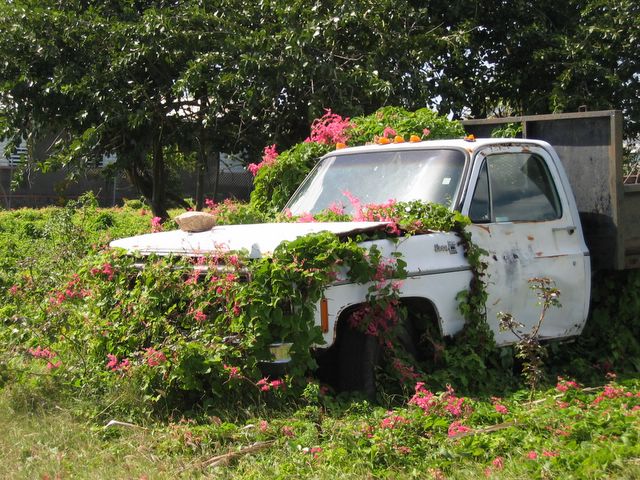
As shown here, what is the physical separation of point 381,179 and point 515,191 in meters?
1.02

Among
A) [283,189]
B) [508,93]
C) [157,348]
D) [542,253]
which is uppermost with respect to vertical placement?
[508,93]

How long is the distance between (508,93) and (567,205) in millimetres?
7311

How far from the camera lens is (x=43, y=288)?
7.81 meters

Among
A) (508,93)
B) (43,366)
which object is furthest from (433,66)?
(43,366)

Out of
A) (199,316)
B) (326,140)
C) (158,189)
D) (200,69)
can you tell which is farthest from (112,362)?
(158,189)

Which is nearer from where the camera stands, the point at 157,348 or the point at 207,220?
the point at 157,348

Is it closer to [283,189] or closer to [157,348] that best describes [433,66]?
[283,189]

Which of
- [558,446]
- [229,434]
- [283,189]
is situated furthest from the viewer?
[283,189]

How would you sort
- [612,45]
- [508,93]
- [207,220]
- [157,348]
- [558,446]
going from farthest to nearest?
[508,93]
[612,45]
[207,220]
[157,348]
[558,446]

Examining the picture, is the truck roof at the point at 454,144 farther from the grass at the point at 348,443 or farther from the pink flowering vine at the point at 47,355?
the pink flowering vine at the point at 47,355

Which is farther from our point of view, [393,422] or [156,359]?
[156,359]

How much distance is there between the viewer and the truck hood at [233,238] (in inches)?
223

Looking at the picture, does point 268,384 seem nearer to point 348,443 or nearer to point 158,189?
point 348,443

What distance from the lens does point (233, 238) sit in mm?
5832
